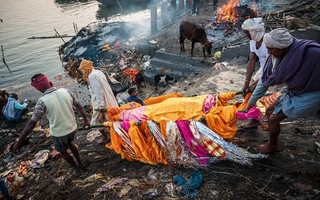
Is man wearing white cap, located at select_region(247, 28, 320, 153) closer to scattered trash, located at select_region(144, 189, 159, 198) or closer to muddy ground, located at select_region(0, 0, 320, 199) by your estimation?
muddy ground, located at select_region(0, 0, 320, 199)

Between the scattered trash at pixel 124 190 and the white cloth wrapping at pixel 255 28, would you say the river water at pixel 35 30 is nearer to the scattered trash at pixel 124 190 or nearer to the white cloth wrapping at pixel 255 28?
the scattered trash at pixel 124 190

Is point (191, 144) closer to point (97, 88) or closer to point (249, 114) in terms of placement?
point (249, 114)

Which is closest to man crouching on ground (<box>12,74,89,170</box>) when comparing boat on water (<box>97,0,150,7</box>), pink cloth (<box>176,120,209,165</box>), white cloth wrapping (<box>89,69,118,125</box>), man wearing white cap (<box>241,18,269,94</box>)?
white cloth wrapping (<box>89,69,118,125</box>)

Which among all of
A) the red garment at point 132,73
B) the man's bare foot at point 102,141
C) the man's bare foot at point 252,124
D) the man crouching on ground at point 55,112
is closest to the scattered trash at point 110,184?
the man crouching on ground at point 55,112

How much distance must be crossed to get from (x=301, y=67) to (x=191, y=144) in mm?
1811

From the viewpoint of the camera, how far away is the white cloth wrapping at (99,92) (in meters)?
4.55

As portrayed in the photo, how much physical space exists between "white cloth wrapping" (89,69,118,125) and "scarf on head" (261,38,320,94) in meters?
3.30

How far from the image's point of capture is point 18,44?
67.9ft

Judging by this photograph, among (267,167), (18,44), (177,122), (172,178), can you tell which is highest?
(177,122)

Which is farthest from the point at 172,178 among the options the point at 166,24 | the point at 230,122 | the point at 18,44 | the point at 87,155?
the point at 18,44

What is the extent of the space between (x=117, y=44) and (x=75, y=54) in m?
2.75

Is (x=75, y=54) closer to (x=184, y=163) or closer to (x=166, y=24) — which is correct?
(x=166, y=24)

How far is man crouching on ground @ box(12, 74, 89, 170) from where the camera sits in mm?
3620

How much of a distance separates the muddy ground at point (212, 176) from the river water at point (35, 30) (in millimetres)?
11171
